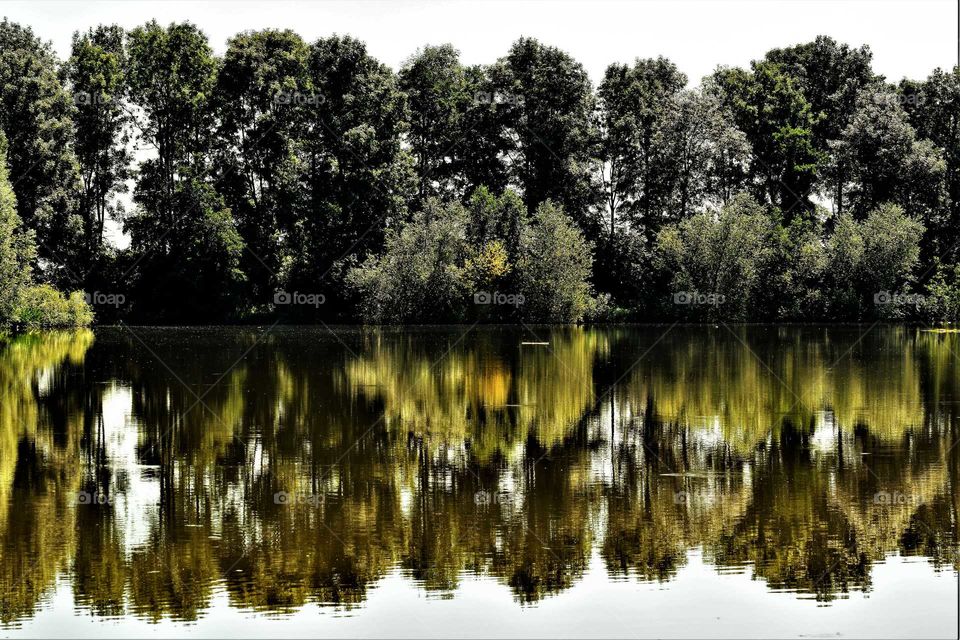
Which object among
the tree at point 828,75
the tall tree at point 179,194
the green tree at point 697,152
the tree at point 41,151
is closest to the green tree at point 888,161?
the tree at point 828,75

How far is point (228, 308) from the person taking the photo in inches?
3014

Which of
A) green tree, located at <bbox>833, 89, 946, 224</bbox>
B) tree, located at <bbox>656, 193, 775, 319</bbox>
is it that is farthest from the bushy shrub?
green tree, located at <bbox>833, 89, 946, 224</bbox>

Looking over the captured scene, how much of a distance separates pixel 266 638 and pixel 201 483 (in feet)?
20.6

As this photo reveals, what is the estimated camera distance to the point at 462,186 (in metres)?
86.5

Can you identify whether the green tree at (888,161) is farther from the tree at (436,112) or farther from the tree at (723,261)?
the tree at (436,112)

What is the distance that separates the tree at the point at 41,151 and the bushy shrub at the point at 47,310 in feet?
36.7

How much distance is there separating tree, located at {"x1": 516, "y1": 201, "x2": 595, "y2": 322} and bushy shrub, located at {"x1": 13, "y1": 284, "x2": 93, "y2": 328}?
2592cm

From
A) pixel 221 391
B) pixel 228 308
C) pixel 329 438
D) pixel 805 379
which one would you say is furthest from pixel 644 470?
pixel 228 308

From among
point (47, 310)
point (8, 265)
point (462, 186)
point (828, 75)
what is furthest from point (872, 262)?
point (8, 265)

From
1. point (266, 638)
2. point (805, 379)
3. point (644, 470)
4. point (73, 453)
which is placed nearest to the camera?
point (266, 638)

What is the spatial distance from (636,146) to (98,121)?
3645cm

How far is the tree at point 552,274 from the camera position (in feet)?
240

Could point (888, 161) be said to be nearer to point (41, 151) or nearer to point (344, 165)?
point (344, 165)

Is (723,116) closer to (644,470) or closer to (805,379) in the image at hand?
(805,379)
